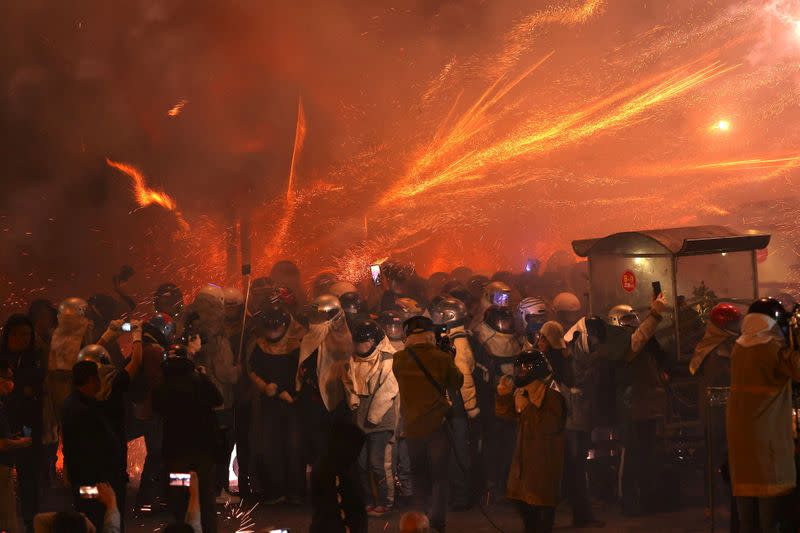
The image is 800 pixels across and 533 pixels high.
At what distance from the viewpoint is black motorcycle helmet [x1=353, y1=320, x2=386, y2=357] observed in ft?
35.1

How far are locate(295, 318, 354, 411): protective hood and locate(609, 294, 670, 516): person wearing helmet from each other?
2468 millimetres

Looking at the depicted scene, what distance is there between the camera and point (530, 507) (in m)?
8.54

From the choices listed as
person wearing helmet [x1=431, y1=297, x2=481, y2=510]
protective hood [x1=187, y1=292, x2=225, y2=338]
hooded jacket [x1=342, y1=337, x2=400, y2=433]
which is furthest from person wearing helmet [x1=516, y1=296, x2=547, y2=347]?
protective hood [x1=187, y1=292, x2=225, y2=338]

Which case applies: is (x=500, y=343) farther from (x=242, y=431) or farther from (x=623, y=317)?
(x=242, y=431)

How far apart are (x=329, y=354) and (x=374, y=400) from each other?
687 mm

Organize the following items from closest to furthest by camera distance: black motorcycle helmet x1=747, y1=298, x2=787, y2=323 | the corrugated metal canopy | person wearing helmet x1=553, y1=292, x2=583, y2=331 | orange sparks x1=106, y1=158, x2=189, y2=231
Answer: black motorcycle helmet x1=747, y1=298, x2=787, y2=323, the corrugated metal canopy, person wearing helmet x1=553, y1=292, x2=583, y2=331, orange sparks x1=106, y1=158, x2=189, y2=231

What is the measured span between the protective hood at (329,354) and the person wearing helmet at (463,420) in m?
0.93

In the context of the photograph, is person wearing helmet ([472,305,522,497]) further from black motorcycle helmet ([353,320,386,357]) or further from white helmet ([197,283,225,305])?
white helmet ([197,283,225,305])

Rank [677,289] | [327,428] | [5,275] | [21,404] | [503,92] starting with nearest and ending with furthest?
[21,404] < [327,428] < [677,289] < [5,275] < [503,92]

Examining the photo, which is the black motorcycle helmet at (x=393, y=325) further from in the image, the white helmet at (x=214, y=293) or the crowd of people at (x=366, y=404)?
the white helmet at (x=214, y=293)

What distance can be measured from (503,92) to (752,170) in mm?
4743

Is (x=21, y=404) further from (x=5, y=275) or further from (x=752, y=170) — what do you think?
(x=752, y=170)

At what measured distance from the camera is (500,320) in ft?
36.4

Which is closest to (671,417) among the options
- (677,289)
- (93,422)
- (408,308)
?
(677,289)
